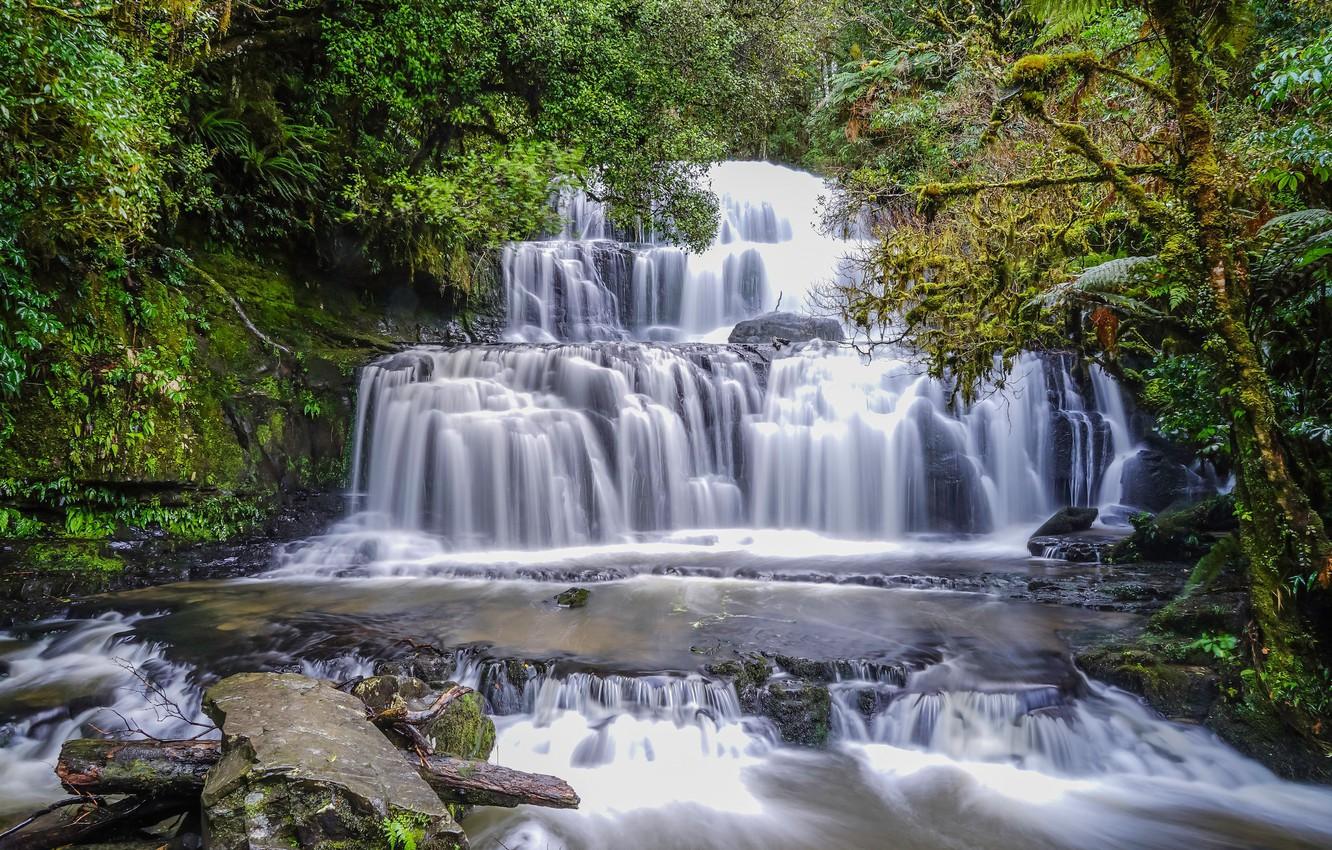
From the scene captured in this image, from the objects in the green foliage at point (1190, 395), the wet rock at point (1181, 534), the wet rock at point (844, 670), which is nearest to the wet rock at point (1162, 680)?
the wet rock at point (844, 670)

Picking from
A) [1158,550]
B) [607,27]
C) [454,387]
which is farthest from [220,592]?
[1158,550]

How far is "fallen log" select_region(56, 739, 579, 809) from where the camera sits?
2.95 metres

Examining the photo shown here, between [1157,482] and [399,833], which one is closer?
[399,833]

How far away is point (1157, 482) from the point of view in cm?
1025

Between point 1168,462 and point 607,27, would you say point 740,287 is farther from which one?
point 1168,462

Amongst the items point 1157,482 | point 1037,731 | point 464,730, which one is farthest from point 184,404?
point 1157,482

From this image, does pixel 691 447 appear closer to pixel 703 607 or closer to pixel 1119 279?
pixel 703 607

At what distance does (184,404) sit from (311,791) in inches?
295

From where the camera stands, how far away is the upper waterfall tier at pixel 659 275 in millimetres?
14852

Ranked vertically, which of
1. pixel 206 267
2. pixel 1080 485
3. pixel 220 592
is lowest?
pixel 220 592

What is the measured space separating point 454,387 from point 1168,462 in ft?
34.7

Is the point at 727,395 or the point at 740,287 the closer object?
the point at 727,395

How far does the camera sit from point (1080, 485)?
35.6ft

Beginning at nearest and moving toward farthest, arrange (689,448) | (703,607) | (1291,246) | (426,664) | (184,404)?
1. (1291,246)
2. (426,664)
3. (703,607)
4. (184,404)
5. (689,448)
